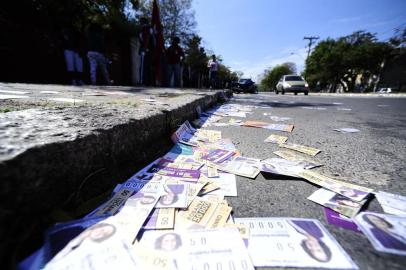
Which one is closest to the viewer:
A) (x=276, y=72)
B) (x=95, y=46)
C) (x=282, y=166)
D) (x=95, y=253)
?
(x=95, y=253)

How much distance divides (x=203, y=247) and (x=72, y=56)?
668cm

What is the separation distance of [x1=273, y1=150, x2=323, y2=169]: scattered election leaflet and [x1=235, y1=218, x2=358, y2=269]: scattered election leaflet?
59 centimetres

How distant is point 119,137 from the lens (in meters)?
1.00

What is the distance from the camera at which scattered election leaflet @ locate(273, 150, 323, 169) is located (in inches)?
50.4

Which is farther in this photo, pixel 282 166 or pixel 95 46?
pixel 95 46

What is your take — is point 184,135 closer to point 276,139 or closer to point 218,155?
point 218,155

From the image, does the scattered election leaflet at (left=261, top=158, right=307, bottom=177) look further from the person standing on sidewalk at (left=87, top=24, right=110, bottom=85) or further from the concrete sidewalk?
the person standing on sidewalk at (left=87, top=24, right=110, bottom=85)

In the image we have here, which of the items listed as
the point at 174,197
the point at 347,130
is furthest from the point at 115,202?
the point at 347,130

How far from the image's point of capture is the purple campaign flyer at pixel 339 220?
0.75 m

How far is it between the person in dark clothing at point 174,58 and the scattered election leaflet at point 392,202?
23.0ft

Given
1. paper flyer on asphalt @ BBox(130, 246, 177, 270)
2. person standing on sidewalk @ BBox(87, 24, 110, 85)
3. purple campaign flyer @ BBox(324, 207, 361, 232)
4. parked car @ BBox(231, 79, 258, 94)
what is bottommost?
paper flyer on asphalt @ BBox(130, 246, 177, 270)

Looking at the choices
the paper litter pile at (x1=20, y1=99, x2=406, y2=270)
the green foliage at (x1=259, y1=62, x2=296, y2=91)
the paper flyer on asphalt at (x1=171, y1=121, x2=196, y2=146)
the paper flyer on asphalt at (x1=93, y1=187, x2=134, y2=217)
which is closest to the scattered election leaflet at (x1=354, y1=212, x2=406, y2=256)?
the paper litter pile at (x1=20, y1=99, x2=406, y2=270)

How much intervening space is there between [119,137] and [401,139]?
2.35m

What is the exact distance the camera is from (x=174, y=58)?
23.6ft
